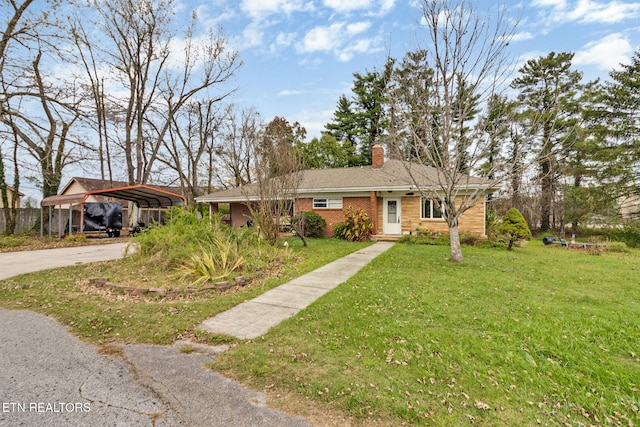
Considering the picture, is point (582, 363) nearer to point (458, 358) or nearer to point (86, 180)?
point (458, 358)

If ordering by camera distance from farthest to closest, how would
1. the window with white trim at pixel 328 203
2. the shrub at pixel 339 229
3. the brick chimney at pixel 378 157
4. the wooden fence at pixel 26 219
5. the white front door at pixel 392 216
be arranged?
1. the brick chimney at pixel 378 157
2. the wooden fence at pixel 26 219
3. the window with white trim at pixel 328 203
4. the white front door at pixel 392 216
5. the shrub at pixel 339 229

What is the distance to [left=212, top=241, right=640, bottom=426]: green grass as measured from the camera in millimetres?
2236

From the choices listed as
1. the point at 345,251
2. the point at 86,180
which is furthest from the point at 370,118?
the point at 86,180

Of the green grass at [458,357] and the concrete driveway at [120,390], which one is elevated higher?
the green grass at [458,357]

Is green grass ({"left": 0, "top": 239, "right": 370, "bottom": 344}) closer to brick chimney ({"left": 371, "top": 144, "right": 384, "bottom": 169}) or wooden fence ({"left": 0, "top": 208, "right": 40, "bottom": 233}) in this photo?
brick chimney ({"left": 371, "top": 144, "right": 384, "bottom": 169})

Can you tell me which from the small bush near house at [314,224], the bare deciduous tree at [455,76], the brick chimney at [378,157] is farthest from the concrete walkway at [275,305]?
the brick chimney at [378,157]

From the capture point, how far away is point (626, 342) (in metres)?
3.29

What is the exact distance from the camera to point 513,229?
11688mm

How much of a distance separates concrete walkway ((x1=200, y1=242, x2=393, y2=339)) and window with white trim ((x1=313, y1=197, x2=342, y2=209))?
8.03m

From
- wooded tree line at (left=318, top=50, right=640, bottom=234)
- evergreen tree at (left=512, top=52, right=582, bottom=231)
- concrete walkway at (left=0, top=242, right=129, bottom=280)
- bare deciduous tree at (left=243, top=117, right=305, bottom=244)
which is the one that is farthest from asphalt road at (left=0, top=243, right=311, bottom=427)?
evergreen tree at (left=512, top=52, right=582, bottom=231)

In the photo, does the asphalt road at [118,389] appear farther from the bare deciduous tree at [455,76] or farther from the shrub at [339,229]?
the shrub at [339,229]

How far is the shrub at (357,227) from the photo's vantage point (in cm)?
1360

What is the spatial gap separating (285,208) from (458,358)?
779 cm

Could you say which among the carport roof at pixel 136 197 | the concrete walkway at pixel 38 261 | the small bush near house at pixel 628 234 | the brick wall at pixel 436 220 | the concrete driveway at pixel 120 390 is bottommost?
the concrete driveway at pixel 120 390
